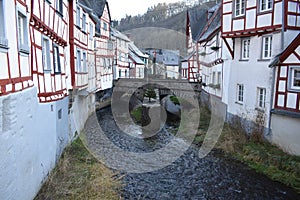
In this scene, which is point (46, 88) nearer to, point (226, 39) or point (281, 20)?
point (281, 20)

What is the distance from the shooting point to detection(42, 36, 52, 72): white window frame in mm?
7634

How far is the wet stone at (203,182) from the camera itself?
8.16 meters

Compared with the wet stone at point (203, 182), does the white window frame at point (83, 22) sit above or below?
above

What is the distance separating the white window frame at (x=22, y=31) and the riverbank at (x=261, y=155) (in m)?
8.75

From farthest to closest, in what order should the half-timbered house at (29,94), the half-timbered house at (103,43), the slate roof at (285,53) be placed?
the half-timbered house at (103,43)
the slate roof at (285,53)
the half-timbered house at (29,94)

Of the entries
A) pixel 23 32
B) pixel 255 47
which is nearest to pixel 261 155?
pixel 255 47

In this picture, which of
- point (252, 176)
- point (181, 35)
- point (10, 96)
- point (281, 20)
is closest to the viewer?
point (10, 96)

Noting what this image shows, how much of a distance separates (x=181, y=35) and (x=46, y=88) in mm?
51006

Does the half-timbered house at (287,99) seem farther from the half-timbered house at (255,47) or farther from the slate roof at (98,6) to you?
the slate roof at (98,6)

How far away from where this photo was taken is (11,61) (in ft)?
15.7

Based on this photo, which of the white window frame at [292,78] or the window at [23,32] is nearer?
the window at [23,32]

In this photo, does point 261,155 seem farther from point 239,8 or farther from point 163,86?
point 163,86

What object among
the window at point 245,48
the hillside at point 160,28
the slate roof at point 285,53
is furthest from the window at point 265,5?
the hillside at point 160,28

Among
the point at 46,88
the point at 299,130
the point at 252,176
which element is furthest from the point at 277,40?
the point at 46,88
